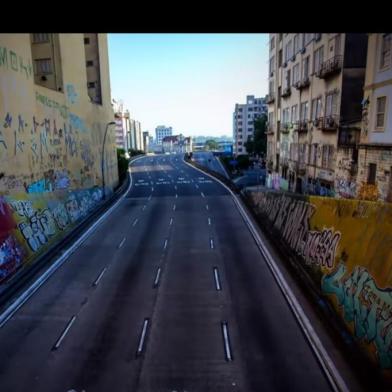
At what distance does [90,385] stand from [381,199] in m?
18.7

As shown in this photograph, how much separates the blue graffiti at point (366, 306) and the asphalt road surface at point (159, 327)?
185 centimetres

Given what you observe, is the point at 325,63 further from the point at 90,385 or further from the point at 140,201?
the point at 90,385

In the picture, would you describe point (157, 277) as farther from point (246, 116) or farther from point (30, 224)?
point (246, 116)

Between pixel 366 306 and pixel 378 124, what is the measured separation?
1473cm

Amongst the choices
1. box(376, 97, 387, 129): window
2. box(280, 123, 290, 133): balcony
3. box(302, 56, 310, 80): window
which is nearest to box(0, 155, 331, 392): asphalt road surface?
box(376, 97, 387, 129): window

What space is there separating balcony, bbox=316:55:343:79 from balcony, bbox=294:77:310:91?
11.8 feet

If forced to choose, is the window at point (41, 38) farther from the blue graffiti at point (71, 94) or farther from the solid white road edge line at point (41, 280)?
the solid white road edge line at point (41, 280)

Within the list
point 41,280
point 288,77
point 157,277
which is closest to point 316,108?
point 288,77

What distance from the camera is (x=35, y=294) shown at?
1593 centimetres

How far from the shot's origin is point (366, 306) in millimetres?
10227

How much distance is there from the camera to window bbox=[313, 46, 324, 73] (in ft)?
106

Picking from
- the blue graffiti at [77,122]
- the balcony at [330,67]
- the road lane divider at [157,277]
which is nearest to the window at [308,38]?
the balcony at [330,67]

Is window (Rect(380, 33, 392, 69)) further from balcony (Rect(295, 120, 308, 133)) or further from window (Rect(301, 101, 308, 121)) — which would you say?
window (Rect(301, 101, 308, 121))
